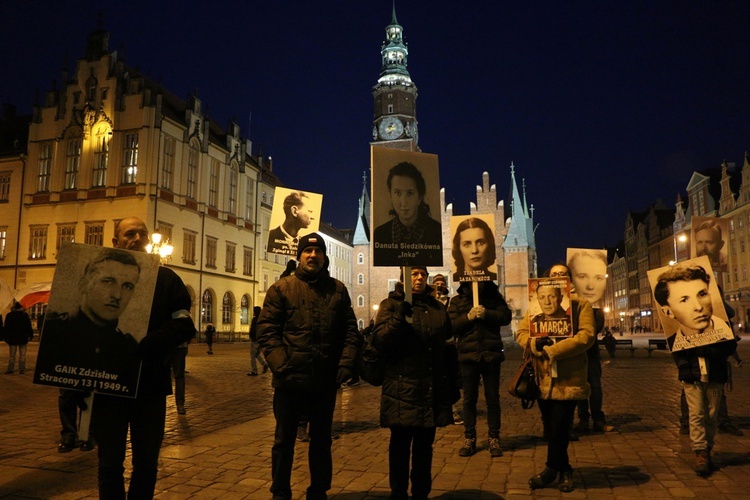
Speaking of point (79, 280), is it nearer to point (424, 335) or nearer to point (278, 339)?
point (278, 339)

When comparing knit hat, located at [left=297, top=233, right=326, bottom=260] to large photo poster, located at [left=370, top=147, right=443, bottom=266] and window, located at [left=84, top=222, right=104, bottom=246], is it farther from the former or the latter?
window, located at [left=84, top=222, right=104, bottom=246]

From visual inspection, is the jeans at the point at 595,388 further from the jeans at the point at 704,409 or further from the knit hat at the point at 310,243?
the knit hat at the point at 310,243

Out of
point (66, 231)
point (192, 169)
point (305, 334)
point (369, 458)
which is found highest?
point (192, 169)

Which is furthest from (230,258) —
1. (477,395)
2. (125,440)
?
(125,440)

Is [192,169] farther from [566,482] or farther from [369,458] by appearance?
[566,482]

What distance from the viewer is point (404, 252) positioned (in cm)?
548

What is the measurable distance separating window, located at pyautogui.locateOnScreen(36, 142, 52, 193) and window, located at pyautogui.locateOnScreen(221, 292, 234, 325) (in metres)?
14.1

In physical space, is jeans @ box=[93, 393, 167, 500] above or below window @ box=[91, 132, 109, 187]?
below

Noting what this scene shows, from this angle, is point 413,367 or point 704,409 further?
point 704,409

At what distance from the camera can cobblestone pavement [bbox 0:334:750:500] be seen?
493cm

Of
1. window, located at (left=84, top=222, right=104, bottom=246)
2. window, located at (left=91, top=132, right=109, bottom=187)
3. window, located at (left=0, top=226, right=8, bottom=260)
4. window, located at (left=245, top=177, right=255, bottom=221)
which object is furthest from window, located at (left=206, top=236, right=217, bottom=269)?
window, located at (left=0, top=226, right=8, bottom=260)

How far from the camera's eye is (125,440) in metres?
3.54

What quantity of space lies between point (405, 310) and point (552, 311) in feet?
5.53

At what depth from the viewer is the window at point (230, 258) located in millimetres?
42713
